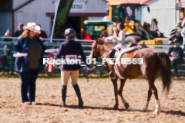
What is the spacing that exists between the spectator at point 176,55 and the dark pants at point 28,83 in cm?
704

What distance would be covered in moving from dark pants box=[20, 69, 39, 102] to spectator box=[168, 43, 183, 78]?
7044 mm

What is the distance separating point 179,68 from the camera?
17562mm

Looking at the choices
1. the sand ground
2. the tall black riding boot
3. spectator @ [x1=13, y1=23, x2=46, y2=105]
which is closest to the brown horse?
the tall black riding boot

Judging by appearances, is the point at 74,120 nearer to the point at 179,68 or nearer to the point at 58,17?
the point at 179,68

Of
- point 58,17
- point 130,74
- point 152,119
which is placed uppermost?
point 58,17

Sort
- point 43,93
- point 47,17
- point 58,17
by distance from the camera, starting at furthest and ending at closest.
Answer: point 47,17, point 58,17, point 43,93

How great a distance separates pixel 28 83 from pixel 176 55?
7.30m

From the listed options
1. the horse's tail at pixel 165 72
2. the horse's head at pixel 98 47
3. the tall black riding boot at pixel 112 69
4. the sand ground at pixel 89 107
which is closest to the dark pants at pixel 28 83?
the sand ground at pixel 89 107

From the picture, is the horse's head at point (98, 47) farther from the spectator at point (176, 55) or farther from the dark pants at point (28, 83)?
the spectator at point (176, 55)

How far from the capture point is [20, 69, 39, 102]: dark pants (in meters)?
11.5

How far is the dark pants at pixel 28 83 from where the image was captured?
11469mm

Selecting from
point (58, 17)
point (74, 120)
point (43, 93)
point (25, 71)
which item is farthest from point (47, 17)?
point (74, 120)

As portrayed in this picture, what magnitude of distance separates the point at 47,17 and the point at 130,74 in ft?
63.4

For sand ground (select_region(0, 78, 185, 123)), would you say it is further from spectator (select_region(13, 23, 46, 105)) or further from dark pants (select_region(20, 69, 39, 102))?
spectator (select_region(13, 23, 46, 105))
